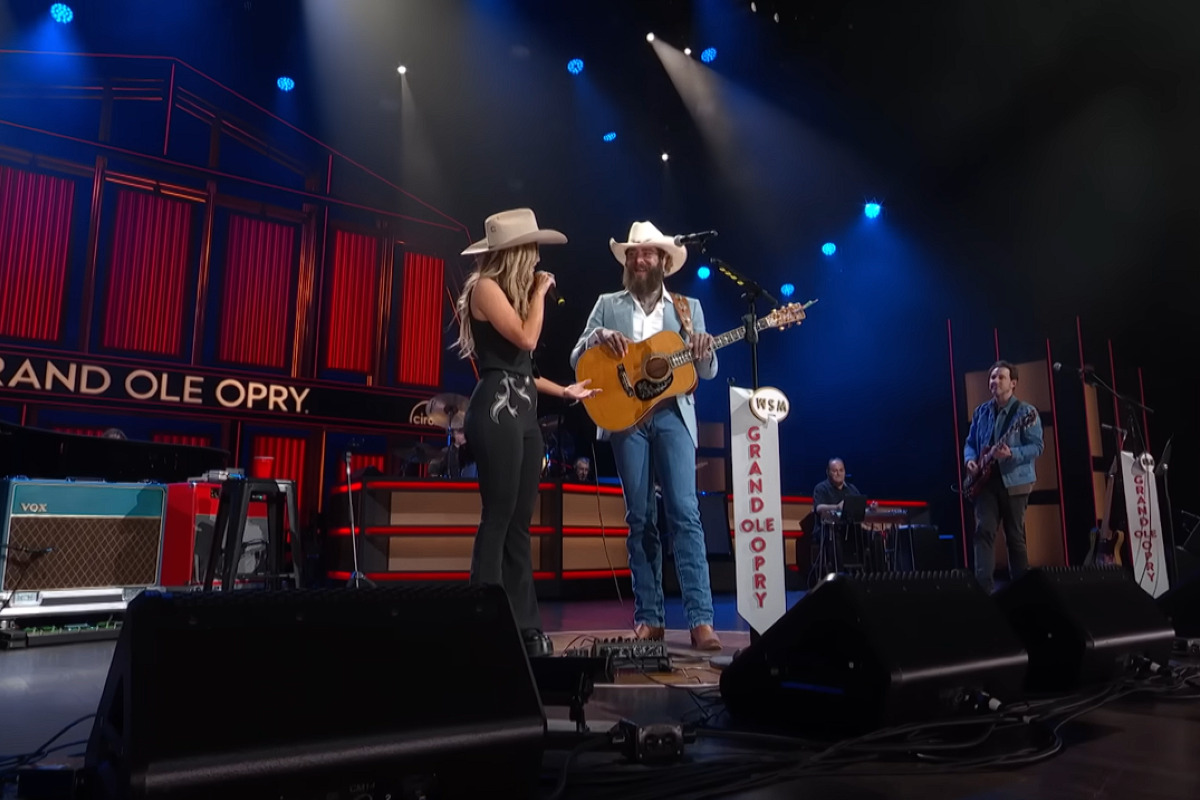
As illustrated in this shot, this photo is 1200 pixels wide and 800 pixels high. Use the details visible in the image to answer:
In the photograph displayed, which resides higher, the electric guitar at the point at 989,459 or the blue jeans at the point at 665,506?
the electric guitar at the point at 989,459

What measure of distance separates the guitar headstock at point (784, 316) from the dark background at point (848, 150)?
604cm

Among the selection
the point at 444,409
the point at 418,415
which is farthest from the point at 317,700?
the point at 418,415

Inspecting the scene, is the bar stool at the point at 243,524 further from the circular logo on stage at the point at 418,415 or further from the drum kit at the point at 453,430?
the circular logo on stage at the point at 418,415

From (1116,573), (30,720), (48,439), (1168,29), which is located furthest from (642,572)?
(1168,29)

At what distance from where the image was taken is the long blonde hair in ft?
9.55

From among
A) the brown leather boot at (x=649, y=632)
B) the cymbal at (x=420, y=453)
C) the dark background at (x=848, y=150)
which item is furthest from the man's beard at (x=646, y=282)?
the dark background at (x=848, y=150)

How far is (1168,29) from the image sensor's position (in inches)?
293

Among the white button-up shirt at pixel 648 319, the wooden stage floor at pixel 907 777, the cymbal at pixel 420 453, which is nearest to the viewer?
the wooden stage floor at pixel 907 777

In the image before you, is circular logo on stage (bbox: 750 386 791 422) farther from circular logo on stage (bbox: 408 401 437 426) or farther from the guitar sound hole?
circular logo on stage (bbox: 408 401 437 426)

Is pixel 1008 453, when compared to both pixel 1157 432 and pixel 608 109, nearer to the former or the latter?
pixel 1157 432

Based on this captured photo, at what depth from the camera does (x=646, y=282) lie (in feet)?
12.4

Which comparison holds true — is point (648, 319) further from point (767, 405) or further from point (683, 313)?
point (767, 405)

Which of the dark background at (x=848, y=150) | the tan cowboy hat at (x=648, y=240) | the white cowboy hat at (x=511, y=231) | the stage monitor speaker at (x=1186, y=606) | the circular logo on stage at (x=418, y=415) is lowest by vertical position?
the stage monitor speaker at (x=1186, y=606)

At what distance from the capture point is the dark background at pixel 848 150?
332 inches
